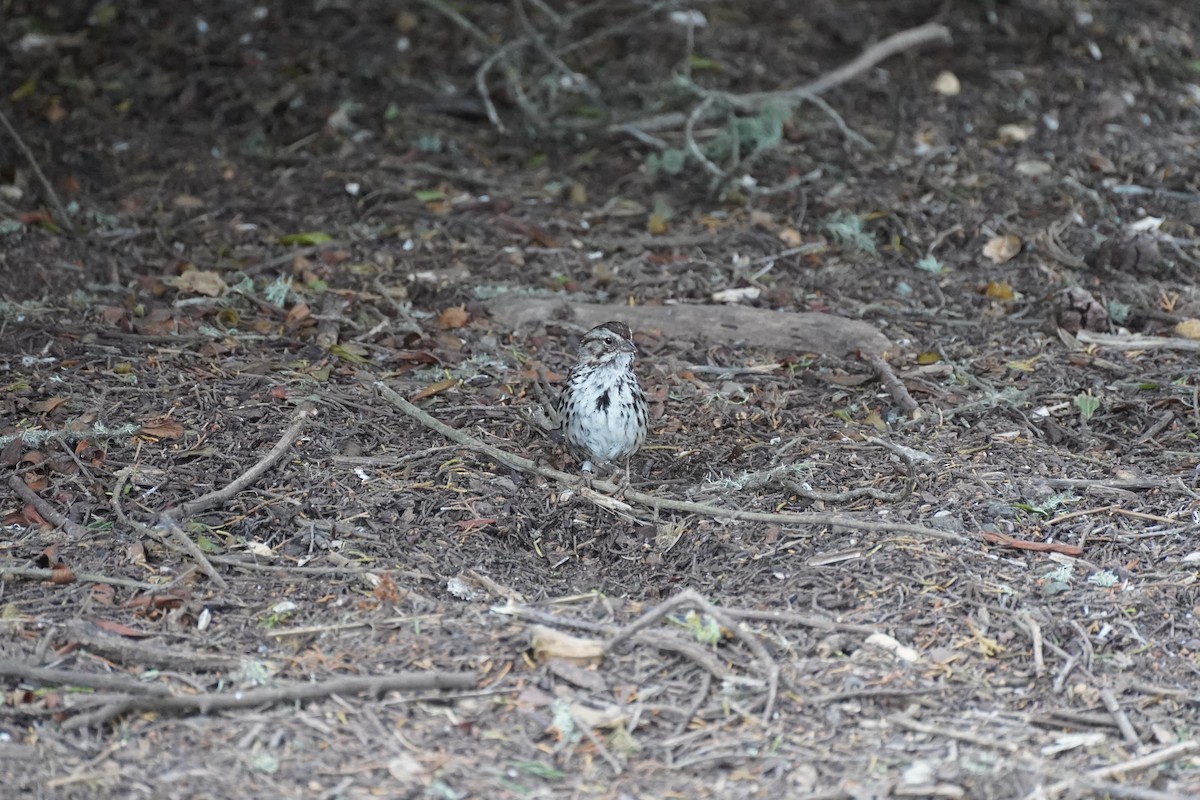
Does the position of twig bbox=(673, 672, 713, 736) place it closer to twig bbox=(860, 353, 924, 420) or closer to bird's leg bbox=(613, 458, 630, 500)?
bird's leg bbox=(613, 458, 630, 500)

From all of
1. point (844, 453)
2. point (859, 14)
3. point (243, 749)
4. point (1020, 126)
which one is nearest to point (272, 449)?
point (243, 749)

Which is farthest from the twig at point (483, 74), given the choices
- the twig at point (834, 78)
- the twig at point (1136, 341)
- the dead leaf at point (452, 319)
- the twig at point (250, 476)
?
the twig at point (1136, 341)

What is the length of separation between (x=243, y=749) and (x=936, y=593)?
7.24 feet

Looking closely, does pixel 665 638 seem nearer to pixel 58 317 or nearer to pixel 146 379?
pixel 146 379

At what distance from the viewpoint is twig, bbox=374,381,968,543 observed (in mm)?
4914

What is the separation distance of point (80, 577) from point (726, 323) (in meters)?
3.38

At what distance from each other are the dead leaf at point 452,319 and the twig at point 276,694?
2962mm

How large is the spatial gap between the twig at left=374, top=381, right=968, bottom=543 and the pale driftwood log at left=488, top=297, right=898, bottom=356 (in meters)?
1.17

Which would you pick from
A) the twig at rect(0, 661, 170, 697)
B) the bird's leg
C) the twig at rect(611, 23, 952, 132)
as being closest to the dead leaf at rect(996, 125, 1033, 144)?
the twig at rect(611, 23, 952, 132)

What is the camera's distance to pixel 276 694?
3938 mm

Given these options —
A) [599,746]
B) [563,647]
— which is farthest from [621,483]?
[599,746]

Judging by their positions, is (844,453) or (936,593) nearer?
(936,593)

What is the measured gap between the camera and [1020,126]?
8.98m

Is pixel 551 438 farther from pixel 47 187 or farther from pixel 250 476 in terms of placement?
pixel 47 187
